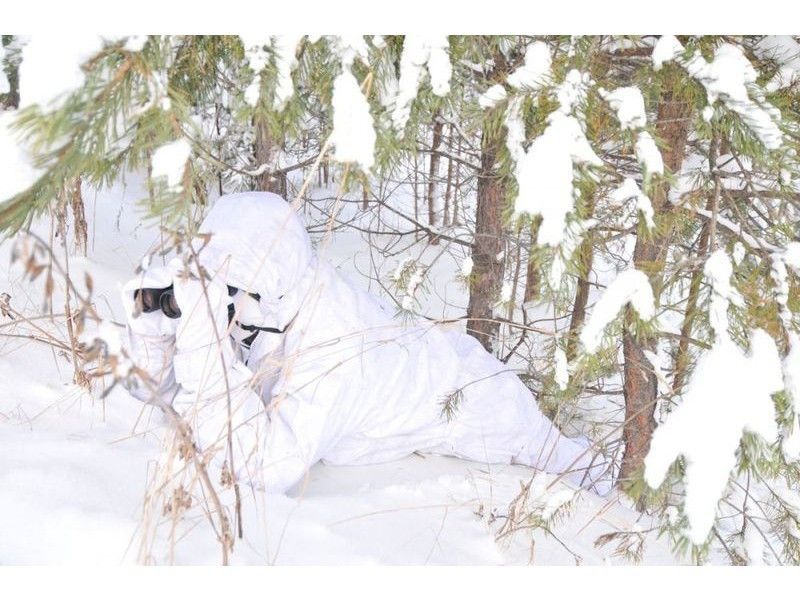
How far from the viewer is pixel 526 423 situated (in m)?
2.61

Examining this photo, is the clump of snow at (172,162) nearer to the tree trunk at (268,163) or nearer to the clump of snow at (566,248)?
the clump of snow at (566,248)

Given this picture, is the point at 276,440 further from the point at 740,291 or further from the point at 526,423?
the point at 740,291

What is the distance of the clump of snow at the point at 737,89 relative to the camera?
1236 mm

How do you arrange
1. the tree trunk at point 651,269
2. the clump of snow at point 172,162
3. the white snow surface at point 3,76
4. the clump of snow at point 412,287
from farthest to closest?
the clump of snow at point 412,287 < the tree trunk at point 651,269 < the white snow surface at point 3,76 < the clump of snow at point 172,162

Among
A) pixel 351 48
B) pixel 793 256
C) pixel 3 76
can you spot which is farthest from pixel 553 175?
pixel 3 76

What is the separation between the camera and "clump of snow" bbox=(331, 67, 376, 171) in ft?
3.29

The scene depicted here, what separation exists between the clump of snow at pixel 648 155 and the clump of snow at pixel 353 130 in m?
0.51

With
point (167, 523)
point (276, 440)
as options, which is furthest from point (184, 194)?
point (276, 440)

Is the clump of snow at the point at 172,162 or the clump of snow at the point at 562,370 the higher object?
the clump of snow at the point at 172,162

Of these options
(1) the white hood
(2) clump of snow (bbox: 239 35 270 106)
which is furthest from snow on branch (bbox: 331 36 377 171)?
(1) the white hood

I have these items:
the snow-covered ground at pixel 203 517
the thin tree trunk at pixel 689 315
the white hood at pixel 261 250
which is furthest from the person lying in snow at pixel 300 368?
the thin tree trunk at pixel 689 315

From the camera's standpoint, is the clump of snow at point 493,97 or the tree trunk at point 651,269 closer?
the clump of snow at point 493,97

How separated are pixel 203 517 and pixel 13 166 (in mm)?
906

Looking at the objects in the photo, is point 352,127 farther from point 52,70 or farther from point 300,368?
point 300,368
